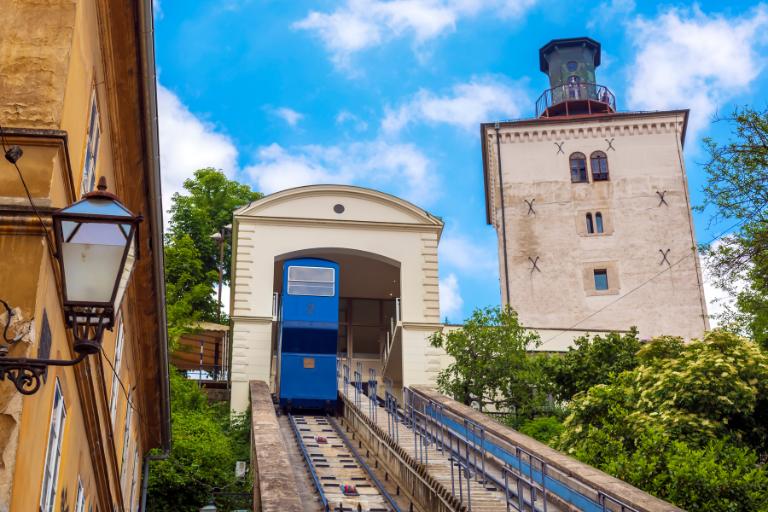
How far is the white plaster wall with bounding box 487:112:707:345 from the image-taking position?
40.3 meters

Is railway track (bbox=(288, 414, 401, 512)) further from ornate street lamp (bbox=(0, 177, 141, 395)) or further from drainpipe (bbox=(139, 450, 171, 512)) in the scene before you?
ornate street lamp (bbox=(0, 177, 141, 395))

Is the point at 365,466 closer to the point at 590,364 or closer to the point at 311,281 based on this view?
the point at 590,364

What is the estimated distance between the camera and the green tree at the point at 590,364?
2306cm

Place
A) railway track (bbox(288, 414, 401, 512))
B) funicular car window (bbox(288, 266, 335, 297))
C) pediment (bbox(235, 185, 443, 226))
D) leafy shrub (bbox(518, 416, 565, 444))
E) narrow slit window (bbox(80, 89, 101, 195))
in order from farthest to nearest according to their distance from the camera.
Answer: pediment (bbox(235, 185, 443, 226)) → funicular car window (bbox(288, 266, 335, 297)) → leafy shrub (bbox(518, 416, 565, 444)) → railway track (bbox(288, 414, 401, 512)) → narrow slit window (bbox(80, 89, 101, 195))

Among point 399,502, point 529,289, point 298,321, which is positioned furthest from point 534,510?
point 529,289

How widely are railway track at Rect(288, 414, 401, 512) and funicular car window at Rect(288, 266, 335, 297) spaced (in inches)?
157

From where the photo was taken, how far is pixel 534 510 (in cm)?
1194

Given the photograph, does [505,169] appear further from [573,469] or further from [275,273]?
[573,469]

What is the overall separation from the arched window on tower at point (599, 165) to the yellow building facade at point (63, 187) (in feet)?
116

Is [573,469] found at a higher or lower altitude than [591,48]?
lower

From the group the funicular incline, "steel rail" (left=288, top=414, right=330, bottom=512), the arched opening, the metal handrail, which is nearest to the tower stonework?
the arched opening

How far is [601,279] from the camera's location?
41406mm

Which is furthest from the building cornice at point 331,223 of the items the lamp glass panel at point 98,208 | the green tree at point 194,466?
the lamp glass panel at point 98,208

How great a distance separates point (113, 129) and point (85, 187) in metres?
1.51
